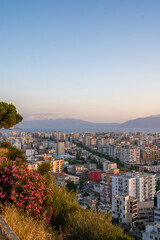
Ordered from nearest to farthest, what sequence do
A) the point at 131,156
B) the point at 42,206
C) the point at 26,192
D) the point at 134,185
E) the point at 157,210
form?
1. the point at 26,192
2. the point at 42,206
3. the point at 157,210
4. the point at 134,185
5. the point at 131,156

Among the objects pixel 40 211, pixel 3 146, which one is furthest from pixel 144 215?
pixel 40 211

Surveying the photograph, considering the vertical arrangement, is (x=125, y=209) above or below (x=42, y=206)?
below

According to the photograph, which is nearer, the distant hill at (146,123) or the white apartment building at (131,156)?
the white apartment building at (131,156)

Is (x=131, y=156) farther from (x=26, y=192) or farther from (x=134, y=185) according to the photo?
(x=26, y=192)

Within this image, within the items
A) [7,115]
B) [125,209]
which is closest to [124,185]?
[125,209]

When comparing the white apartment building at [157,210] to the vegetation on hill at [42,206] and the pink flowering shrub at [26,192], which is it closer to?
the vegetation on hill at [42,206]

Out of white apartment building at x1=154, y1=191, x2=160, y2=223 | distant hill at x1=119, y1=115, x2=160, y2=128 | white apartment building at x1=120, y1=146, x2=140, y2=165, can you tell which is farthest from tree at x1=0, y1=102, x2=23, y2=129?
distant hill at x1=119, y1=115, x2=160, y2=128

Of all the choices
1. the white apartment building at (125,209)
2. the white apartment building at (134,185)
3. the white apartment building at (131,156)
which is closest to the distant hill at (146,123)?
the white apartment building at (131,156)
